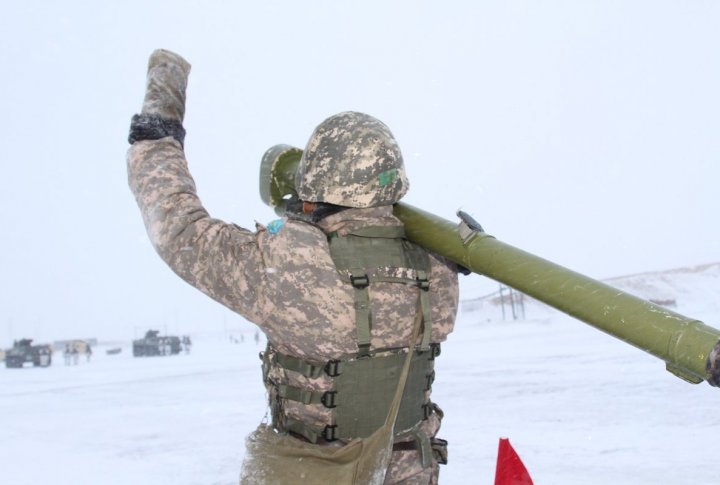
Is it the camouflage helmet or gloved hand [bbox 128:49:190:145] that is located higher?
gloved hand [bbox 128:49:190:145]

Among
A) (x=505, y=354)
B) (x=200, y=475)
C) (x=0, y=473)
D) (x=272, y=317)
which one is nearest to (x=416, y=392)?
(x=272, y=317)

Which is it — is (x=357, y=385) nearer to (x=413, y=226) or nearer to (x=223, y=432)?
(x=413, y=226)

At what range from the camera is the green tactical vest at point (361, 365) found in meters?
2.20

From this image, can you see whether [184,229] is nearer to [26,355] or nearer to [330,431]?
[330,431]

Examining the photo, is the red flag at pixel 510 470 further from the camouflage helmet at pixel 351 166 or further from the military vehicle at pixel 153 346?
the military vehicle at pixel 153 346

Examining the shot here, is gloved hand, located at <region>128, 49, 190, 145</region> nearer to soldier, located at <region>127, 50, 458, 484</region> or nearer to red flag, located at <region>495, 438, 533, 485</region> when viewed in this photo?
soldier, located at <region>127, 50, 458, 484</region>

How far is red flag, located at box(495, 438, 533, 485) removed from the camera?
10.2ft

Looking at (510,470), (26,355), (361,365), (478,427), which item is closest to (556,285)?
(361,365)

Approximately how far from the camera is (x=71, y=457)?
278 inches

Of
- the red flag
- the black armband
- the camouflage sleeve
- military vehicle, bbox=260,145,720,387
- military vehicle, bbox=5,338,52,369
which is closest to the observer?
military vehicle, bbox=260,145,720,387

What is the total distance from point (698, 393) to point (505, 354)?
8847 millimetres

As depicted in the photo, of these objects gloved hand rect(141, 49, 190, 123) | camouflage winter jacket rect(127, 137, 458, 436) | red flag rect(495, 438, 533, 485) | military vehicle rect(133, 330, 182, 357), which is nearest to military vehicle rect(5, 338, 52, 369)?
military vehicle rect(133, 330, 182, 357)

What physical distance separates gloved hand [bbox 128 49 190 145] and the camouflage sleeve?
8 centimetres

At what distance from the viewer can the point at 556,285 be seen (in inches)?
80.7
